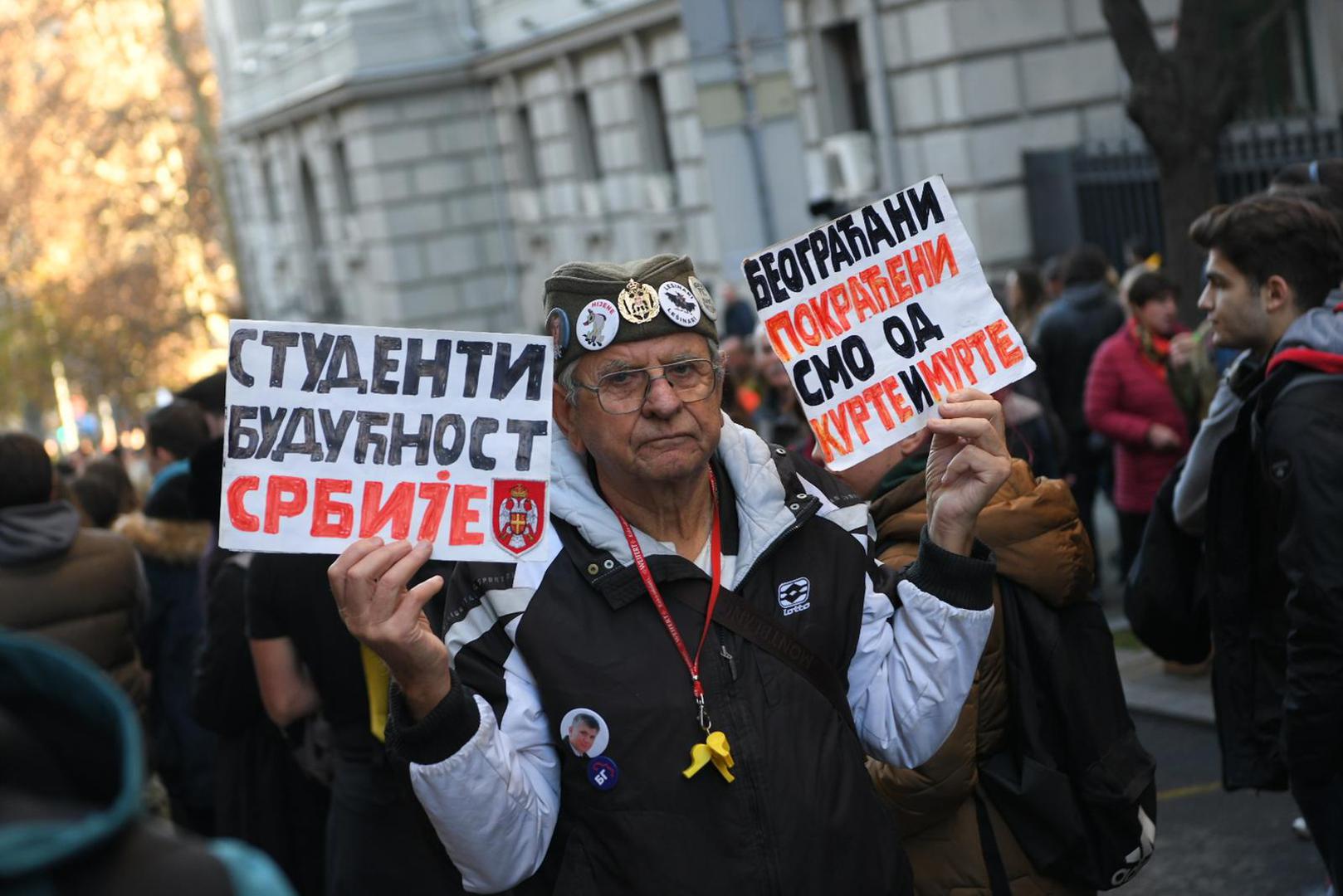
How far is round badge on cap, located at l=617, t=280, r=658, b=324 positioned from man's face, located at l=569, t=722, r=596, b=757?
0.69m

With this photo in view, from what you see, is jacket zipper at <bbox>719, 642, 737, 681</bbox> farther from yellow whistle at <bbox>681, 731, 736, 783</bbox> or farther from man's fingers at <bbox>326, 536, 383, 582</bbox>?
man's fingers at <bbox>326, 536, 383, 582</bbox>

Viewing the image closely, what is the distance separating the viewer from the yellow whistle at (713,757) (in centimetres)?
277

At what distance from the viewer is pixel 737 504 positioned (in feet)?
10.2

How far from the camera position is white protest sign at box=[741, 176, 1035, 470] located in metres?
3.44

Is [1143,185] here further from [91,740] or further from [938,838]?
[91,740]

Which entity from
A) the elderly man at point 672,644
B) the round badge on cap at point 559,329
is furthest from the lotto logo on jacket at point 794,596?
the round badge on cap at point 559,329

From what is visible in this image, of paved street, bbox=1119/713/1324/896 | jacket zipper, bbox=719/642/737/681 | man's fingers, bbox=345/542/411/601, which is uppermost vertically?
man's fingers, bbox=345/542/411/601

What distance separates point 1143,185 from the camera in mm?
14242

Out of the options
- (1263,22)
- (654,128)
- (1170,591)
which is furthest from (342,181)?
(1170,591)

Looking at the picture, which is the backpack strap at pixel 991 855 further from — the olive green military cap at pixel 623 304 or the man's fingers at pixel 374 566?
the man's fingers at pixel 374 566

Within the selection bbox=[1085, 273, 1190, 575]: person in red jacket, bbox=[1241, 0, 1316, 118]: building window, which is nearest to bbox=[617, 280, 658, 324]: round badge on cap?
bbox=[1085, 273, 1190, 575]: person in red jacket

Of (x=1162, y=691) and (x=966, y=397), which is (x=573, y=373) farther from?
(x=1162, y=691)

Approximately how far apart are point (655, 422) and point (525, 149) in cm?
2551

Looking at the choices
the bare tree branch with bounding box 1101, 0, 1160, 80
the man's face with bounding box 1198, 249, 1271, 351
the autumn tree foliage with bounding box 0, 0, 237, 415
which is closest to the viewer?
the man's face with bounding box 1198, 249, 1271, 351
